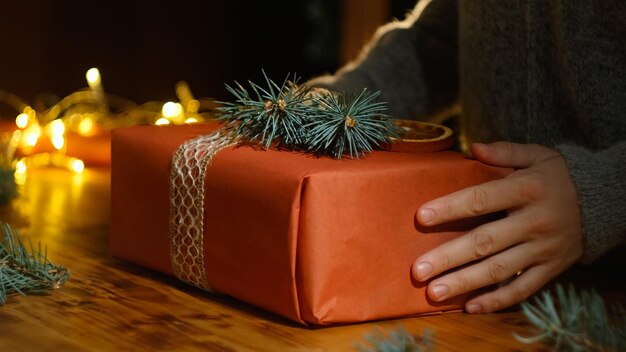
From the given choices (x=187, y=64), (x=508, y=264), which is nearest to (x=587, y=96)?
(x=508, y=264)

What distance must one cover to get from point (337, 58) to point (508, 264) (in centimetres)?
195

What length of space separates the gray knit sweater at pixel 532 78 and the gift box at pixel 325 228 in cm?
10

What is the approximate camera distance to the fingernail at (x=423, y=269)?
2.48ft

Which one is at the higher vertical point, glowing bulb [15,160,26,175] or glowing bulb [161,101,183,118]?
glowing bulb [161,101,183,118]

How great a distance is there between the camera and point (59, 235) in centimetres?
100

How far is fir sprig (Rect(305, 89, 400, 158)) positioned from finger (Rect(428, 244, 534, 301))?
0.13 meters

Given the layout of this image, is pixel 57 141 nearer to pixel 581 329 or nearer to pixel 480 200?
pixel 480 200

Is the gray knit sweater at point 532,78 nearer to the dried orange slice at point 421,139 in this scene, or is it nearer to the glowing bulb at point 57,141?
the dried orange slice at point 421,139

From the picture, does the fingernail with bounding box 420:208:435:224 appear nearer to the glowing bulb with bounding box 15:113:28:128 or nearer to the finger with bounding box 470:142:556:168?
the finger with bounding box 470:142:556:168

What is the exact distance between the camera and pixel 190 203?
800 mm

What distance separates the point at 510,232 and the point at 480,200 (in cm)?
4

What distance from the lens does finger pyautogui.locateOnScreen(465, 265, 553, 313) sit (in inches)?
31.0

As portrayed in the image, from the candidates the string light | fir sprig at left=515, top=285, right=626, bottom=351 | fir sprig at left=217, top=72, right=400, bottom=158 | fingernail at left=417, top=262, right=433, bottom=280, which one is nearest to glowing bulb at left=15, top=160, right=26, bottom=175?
the string light

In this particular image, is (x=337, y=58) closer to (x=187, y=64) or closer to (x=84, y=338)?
(x=187, y=64)
